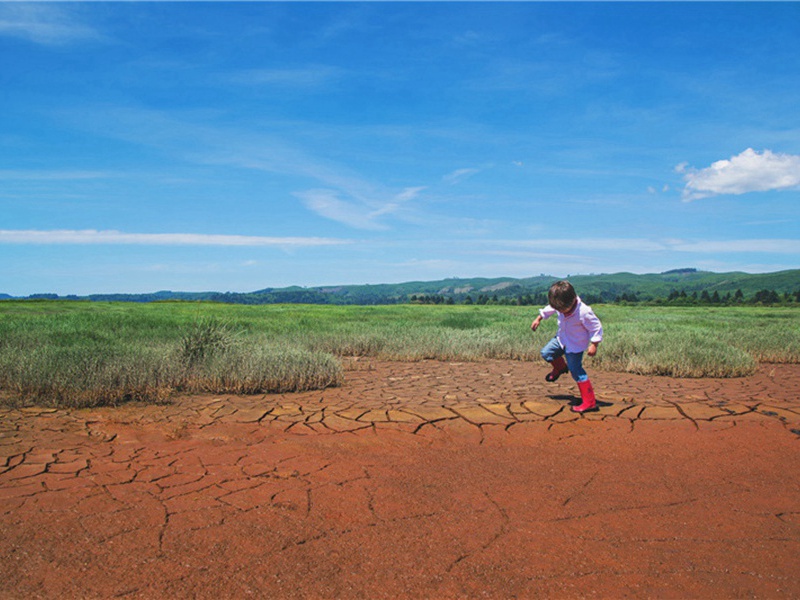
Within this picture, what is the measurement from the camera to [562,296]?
20.6 feet

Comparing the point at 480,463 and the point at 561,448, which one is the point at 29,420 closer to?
the point at 480,463

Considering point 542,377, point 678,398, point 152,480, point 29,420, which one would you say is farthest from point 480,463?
point 29,420

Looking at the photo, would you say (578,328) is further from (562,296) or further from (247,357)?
(247,357)

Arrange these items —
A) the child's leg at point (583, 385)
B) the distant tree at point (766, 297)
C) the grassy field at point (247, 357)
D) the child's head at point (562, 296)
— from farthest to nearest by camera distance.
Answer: the distant tree at point (766, 297) → the grassy field at point (247, 357) → the child's leg at point (583, 385) → the child's head at point (562, 296)

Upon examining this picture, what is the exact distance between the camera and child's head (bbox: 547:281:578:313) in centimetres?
626

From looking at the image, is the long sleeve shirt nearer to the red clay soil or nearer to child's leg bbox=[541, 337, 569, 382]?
child's leg bbox=[541, 337, 569, 382]

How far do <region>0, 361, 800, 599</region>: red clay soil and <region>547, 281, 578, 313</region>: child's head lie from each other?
1.48 meters

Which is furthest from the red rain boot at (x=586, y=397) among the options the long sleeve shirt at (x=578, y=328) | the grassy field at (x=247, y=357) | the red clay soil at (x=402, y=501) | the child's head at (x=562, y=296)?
the grassy field at (x=247, y=357)

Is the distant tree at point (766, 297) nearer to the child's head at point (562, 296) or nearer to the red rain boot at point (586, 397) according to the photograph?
the red rain boot at point (586, 397)

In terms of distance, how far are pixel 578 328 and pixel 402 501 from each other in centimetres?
358

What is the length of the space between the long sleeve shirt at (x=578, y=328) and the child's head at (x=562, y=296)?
4.1 inches

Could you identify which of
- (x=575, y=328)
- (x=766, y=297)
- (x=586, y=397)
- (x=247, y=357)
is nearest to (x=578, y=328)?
(x=575, y=328)

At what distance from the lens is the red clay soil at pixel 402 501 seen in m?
2.98

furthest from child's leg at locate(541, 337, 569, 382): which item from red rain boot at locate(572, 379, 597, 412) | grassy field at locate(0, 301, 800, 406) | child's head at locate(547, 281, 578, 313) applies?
grassy field at locate(0, 301, 800, 406)
